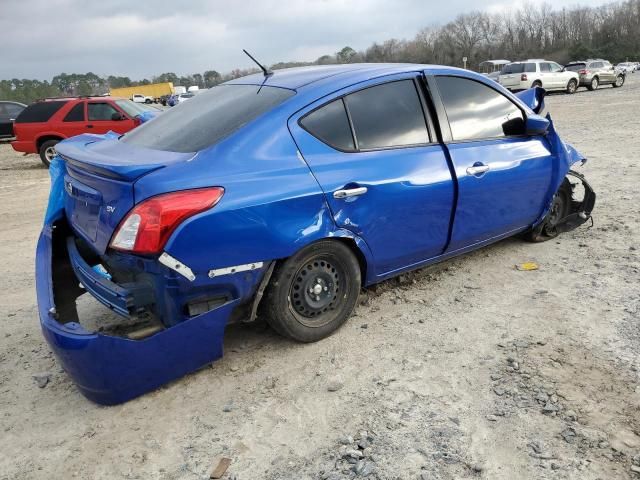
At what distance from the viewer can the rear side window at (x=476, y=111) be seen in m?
3.61

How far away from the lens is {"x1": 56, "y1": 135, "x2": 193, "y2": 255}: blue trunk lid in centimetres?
252

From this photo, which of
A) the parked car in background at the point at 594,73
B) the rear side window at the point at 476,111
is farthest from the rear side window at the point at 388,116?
the parked car in background at the point at 594,73

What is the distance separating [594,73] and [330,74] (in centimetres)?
3017

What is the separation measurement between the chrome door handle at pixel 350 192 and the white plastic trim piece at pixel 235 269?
0.60 meters

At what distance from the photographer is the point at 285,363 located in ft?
9.82

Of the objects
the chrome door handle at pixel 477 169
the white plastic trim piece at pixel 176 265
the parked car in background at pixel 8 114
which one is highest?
the parked car in background at pixel 8 114

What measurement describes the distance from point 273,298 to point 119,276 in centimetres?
85

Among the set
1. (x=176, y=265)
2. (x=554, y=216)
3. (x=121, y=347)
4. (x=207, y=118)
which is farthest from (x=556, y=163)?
(x=121, y=347)

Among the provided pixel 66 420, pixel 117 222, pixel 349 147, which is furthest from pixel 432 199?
pixel 66 420

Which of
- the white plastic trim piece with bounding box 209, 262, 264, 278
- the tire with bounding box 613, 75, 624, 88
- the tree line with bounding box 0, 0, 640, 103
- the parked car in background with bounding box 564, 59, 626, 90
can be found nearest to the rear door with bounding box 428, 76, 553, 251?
the white plastic trim piece with bounding box 209, 262, 264, 278

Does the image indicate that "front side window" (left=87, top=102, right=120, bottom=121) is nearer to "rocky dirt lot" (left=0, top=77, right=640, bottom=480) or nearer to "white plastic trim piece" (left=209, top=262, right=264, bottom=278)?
"rocky dirt lot" (left=0, top=77, right=640, bottom=480)

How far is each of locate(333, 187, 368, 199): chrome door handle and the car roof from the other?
0.69 meters

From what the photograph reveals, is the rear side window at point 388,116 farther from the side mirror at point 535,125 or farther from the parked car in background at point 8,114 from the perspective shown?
the parked car in background at point 8,114

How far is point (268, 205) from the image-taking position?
2.68 meters
